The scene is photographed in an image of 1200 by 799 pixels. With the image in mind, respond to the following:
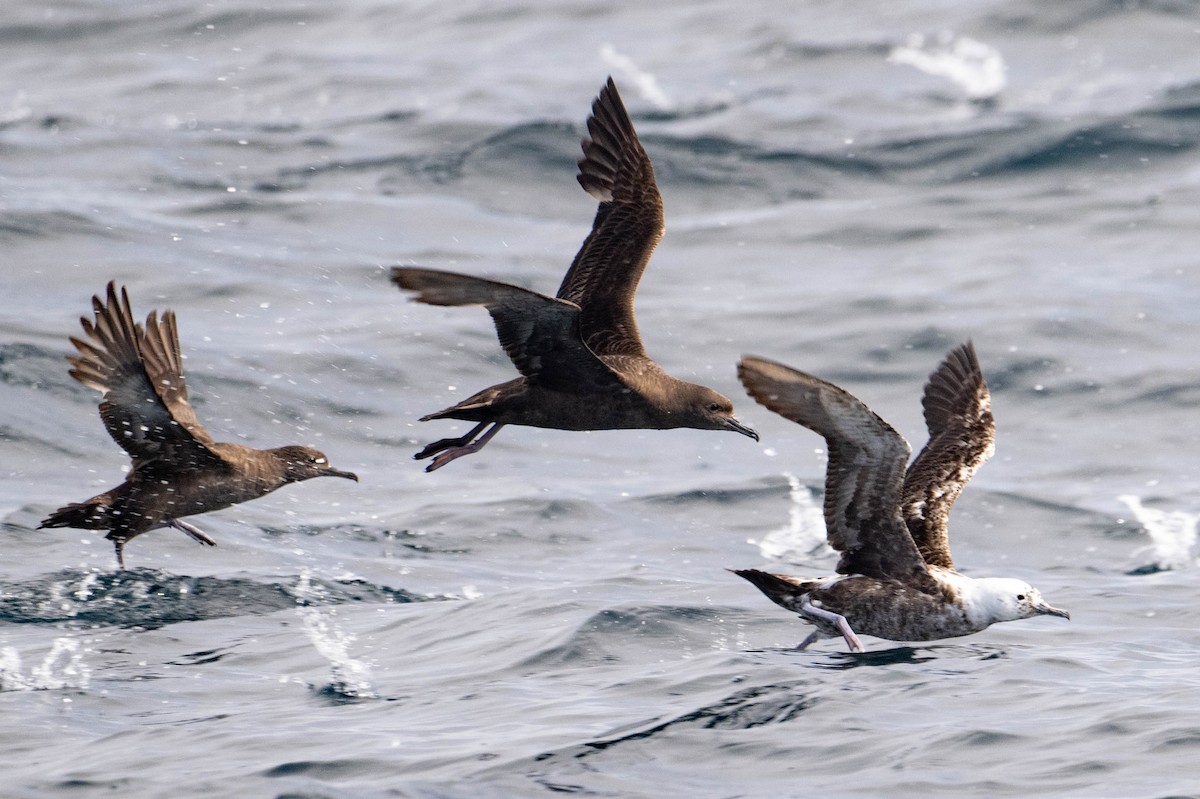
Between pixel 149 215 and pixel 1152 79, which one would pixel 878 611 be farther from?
pixel 1152 79

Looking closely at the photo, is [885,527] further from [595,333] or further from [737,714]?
[595,333]

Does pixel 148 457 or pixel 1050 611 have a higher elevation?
pixel 148 457

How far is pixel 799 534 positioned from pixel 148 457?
200 inches

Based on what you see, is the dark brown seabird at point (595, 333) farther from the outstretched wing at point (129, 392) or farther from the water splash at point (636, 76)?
the water splash at point (636, 76)

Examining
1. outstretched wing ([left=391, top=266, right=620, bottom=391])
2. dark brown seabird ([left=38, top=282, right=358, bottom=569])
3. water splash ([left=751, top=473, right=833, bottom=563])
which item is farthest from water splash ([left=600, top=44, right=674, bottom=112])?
outstretched wing ([left=391, top=266, right=620, bottom=391])

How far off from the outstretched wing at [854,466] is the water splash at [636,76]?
16012 millimetres

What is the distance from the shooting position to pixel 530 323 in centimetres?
924

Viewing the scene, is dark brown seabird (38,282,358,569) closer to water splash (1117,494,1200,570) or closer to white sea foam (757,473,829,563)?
white sea foam (757,473,829,563)

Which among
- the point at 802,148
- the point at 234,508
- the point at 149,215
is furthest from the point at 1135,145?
the point at 234,508

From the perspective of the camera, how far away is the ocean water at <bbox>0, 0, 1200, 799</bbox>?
8.23 meters

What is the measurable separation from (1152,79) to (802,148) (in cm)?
515

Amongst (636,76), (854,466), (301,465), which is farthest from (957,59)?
(854,466)

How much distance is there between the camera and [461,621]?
34.9ft

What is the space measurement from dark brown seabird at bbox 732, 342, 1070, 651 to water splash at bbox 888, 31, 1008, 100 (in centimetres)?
1585
